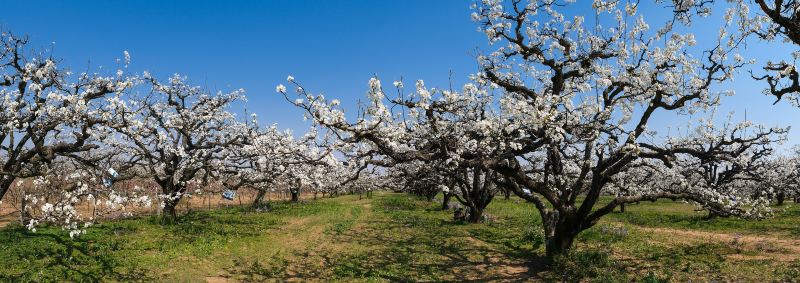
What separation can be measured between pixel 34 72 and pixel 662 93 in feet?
70.6

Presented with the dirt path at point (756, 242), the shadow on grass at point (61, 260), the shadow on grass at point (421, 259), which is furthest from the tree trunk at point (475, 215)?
the shadow on grass at point (61, 260)

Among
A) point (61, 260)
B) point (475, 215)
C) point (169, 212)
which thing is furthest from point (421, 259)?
point (169, 212)

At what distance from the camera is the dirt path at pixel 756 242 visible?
17.5m

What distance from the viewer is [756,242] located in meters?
20.8

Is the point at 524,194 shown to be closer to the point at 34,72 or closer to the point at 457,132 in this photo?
the point at 457,132

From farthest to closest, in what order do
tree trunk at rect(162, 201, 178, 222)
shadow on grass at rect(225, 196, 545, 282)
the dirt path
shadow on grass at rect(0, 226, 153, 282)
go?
tree trunk at rect(162, 201, 178, 222) → the dirt path → shadow on grass at rect(225, 196, 545, 282) → shadow on grass at rect(0, 226, 153, 282)

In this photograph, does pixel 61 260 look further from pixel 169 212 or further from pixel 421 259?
pixel 421 259

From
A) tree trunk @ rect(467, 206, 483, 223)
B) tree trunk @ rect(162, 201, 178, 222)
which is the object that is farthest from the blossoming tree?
tree trunk @ rect(467, 206, 483, 223)

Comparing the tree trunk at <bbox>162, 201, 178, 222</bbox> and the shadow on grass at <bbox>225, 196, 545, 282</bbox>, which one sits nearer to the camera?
the shadow on grass at <bbox>225, 196, 545, 282</bbox>

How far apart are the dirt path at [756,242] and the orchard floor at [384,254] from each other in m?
0.05

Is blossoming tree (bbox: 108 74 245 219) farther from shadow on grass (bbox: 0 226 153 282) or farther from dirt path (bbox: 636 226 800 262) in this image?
dirt path (bbox: 636 226 800 262)

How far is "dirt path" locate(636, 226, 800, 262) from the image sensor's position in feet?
57.3

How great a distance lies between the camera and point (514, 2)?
16641 millimetres

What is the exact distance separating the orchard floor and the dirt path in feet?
0.17
